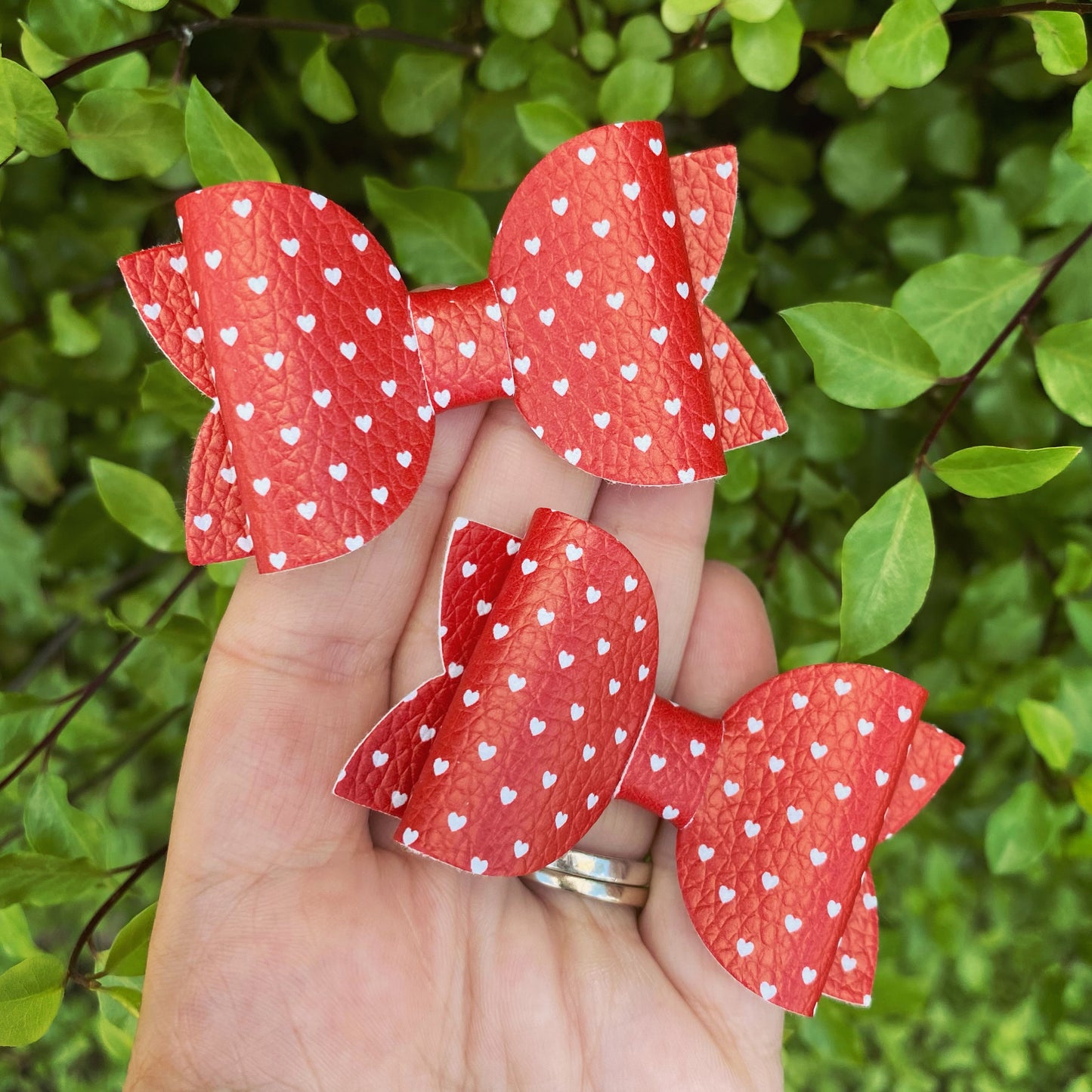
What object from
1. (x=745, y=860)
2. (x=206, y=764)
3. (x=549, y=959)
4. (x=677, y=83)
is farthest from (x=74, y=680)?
(x=677, y=83)

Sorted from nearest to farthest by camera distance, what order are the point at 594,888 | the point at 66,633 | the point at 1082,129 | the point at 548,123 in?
1. the point at 1082,129
2. the point at 548,123
3. the point at 594,888
4. the point at 66,633

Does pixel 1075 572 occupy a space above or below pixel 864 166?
below

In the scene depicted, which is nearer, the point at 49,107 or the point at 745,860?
the point at 49,107

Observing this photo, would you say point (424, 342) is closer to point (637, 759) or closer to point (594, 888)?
point (637, 759)

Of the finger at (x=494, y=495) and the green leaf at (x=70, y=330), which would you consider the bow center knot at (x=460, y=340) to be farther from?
the green leaf at (x=70, y=330)

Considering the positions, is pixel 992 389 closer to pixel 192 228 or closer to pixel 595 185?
pixel 595 185

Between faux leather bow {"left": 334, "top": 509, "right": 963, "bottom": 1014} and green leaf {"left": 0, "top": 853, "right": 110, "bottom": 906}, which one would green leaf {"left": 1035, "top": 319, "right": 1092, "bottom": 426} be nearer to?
faux leather bow {"left": 334, "top": 509, "right": 963, "bottom": 1014}

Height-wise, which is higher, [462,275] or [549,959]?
[462,275]

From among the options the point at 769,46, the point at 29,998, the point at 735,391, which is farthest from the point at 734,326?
the point at 29,998
